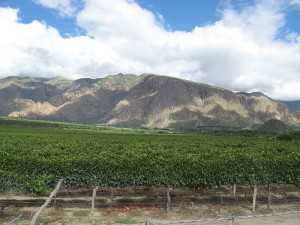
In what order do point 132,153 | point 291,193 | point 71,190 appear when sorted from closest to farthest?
point 71,190
point 132,153
point 291,193

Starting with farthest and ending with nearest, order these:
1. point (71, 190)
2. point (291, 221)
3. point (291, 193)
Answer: point (291, 193) < point (71, 190) < point (291, 221)

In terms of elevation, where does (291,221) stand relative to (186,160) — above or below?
below

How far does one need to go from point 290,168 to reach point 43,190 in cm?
2054

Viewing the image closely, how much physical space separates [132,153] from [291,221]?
45.0 ft

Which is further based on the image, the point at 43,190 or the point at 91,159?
the point at 91,159

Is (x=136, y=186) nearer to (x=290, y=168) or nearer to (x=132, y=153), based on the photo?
(x=132, y=153)

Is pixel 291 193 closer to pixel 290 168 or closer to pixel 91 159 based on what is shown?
pixel 290 168

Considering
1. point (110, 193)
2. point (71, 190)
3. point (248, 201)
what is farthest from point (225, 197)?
point (71, 190)

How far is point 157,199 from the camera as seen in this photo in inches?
1131

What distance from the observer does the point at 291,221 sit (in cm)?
2625

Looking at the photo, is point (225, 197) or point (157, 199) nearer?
point (157, 199)

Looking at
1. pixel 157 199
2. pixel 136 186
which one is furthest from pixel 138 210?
pixel 136 186

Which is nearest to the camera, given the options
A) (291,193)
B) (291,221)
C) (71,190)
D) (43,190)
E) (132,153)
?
(291,221)

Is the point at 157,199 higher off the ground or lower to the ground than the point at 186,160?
lower
